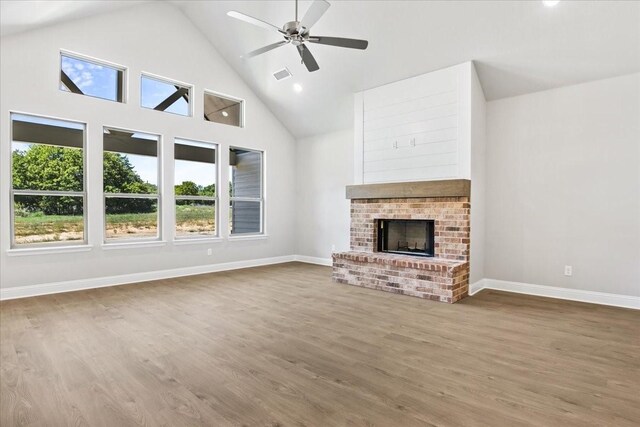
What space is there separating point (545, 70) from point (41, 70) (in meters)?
6.53

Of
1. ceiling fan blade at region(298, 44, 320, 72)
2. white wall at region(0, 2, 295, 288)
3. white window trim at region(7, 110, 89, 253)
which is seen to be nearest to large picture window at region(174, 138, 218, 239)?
white wall at region(0, 2, 295, 288)

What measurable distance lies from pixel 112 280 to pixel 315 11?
4670 mm

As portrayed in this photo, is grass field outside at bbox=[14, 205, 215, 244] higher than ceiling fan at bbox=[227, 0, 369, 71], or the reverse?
ceiling fan at bbox=[227, 0, 369, 71]

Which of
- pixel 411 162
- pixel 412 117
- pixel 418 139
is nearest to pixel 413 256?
pixel 411 162

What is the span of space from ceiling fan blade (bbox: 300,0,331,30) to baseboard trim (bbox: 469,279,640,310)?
3835 millimetres

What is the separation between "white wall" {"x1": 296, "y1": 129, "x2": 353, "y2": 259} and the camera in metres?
7.06

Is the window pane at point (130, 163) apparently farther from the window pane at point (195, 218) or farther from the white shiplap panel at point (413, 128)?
the white shiplap panel at point (413, 128)

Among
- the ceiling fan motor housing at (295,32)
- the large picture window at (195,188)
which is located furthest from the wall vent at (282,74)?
the ceiling fan motor housing at (295,32)

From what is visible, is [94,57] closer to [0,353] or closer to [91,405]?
[0,353]

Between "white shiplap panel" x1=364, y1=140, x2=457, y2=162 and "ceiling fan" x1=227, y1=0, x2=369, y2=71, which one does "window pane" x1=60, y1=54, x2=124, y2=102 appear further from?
"white shiplap panel" x1=364, y1=140, x2=457, y2=162

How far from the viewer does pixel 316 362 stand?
2.65 metres

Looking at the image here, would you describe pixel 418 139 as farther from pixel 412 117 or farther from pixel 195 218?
pixel 195 218

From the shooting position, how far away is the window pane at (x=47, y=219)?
15.3ft

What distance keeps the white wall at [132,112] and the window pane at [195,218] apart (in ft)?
0.67
